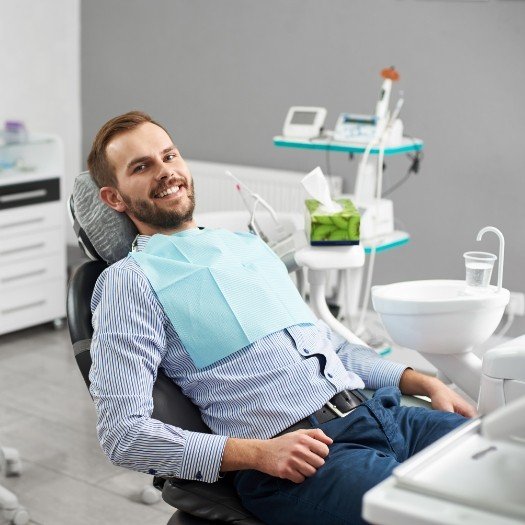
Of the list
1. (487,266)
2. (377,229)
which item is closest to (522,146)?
(377,229)

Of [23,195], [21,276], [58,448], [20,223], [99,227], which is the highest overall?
[99,227]

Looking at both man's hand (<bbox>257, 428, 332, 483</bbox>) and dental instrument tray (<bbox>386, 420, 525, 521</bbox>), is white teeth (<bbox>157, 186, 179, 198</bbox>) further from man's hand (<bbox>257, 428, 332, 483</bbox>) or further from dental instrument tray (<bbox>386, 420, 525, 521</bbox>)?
dental instrument tray (<bbox>386, 420, 525, 521</bbox>)

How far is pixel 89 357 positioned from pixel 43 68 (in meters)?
3.30

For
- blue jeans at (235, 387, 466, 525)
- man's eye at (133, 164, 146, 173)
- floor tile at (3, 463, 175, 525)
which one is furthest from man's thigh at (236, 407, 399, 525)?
floor tile at (3, 463, 175, 525)

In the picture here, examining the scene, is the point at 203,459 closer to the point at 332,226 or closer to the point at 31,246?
the point at 332,226

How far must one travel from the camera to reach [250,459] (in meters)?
1.52

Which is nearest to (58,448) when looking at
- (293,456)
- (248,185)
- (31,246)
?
(31,246)

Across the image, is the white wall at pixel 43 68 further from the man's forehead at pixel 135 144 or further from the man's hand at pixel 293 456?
the man's hand at pixel 293 456

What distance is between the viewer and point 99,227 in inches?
76.4

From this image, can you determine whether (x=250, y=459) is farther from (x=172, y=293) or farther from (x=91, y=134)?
(x=91, y=134)

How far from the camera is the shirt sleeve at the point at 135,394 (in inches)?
61.0

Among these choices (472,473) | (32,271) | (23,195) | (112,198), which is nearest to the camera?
(472,473)

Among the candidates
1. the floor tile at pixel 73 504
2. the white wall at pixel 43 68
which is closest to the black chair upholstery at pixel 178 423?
the floor tile at pixel 73 504

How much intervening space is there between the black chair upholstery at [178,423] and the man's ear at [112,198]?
0.15 meters
